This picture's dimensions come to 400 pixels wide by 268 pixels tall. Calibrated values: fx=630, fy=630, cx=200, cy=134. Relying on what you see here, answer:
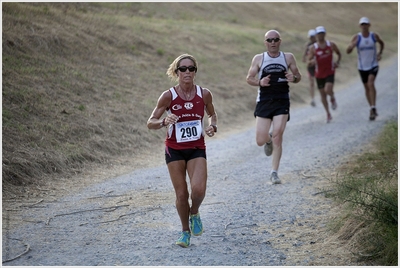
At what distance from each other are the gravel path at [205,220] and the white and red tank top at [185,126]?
37.5 inches

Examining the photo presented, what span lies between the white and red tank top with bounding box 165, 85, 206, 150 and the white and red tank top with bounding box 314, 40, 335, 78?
8.37 m

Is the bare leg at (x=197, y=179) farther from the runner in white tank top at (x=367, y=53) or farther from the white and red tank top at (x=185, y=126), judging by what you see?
the runner in white tank top at (x=367, y=53)

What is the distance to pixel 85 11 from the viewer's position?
19484 mm

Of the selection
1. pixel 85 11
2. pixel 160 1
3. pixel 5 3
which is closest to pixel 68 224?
pixel 5 3

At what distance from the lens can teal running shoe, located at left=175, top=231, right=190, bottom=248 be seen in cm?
583

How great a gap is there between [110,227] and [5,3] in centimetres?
1032

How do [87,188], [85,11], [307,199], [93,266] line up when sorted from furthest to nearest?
[85,11] → [87,188] → [307,199] → [93,266]

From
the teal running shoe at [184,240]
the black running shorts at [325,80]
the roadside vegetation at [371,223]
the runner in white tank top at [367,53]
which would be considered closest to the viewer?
the roadside vegetation at [371,223]

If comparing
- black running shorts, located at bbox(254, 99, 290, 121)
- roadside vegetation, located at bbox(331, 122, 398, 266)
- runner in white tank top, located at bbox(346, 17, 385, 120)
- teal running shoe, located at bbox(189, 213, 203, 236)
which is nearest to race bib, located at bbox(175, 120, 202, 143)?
teal running shoe, located at bbox(189, 213, 203, 236)

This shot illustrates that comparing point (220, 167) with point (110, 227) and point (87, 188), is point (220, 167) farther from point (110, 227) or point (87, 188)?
point (110, 227)

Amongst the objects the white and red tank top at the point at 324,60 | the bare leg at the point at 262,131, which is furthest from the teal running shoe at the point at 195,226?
the white and red tank top at the point at 324,60

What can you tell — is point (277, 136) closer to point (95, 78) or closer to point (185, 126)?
point (185, 126)

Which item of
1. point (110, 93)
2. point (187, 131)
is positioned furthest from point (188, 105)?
point (110, 93)

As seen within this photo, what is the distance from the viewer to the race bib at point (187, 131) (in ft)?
19.4
